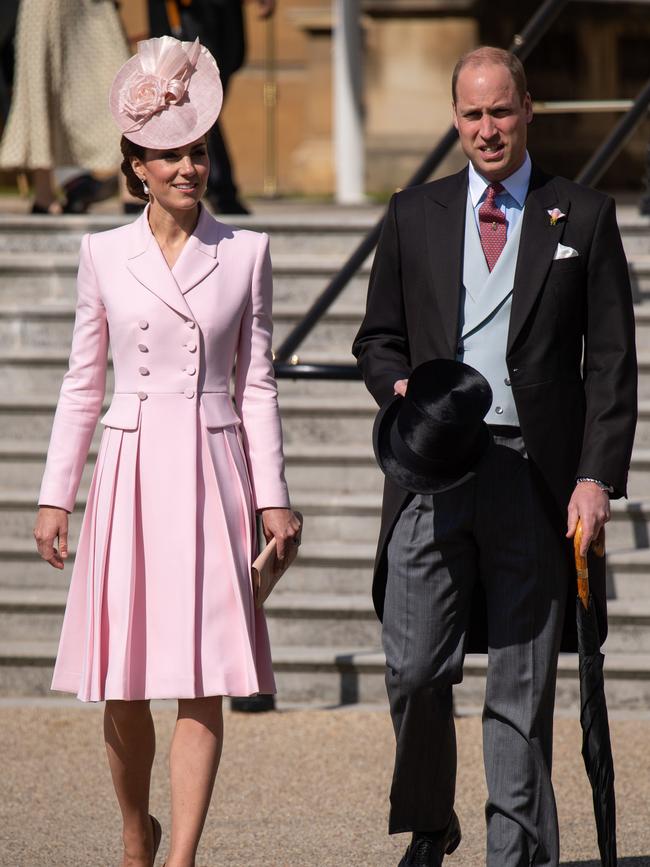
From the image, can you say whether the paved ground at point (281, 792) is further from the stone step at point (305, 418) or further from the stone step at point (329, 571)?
the stone step at point (305, 418)

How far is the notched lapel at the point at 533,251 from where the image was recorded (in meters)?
4.05

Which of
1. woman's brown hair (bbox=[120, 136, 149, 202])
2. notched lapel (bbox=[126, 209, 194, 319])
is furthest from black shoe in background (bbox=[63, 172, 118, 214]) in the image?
notched lapel (bbox=[126, 209, 194, 319])

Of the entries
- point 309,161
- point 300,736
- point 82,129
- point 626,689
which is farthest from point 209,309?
point 309,161

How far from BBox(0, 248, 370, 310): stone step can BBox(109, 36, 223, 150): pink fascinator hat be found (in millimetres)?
4019

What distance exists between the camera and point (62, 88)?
962 centimetres

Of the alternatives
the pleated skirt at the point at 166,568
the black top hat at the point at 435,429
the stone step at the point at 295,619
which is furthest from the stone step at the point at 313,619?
the black top hat at the point at 435,429

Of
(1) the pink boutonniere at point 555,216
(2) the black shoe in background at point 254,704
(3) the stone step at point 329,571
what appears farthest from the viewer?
(3) the stone step at point 329,571

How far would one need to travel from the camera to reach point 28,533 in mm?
7242

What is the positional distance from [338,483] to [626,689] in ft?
5.35

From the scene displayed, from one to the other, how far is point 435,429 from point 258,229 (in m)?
4.86

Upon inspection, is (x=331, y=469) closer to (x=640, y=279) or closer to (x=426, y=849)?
(x=640, y=279)

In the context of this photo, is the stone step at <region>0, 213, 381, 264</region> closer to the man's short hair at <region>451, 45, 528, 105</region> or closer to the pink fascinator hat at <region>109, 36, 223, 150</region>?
the pink fascinator hat at <region>109, 36, 223, 150</region>

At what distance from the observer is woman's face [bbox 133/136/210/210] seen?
13.8 feet

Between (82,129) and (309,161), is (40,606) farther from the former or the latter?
(309,161)
